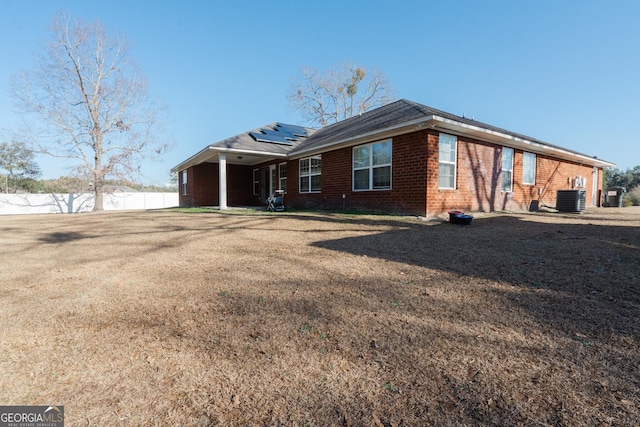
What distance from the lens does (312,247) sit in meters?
4.97

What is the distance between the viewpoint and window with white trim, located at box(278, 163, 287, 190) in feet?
48.2

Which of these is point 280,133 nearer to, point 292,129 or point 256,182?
point 292,129

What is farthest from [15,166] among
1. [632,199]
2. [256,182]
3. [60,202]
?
[632,199]

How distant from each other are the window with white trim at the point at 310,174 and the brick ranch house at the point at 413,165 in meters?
0.04

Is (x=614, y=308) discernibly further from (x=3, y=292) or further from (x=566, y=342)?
(x=3, y=292)

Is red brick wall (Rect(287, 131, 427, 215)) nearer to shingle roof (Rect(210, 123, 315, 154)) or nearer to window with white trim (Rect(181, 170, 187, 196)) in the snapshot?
shingle roof (Rect(210, 123, 315, 154))

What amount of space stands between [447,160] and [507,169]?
12.3 feet

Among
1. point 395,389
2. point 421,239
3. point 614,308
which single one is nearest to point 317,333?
point 395,389

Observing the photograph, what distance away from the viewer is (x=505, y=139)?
999cm

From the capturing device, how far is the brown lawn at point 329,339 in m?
1.41

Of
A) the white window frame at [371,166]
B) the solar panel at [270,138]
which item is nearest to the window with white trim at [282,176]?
the solar panel at [270,138]

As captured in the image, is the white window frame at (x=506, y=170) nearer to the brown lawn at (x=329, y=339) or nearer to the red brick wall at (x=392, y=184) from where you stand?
the red brick wall at (x=392, y=184)
